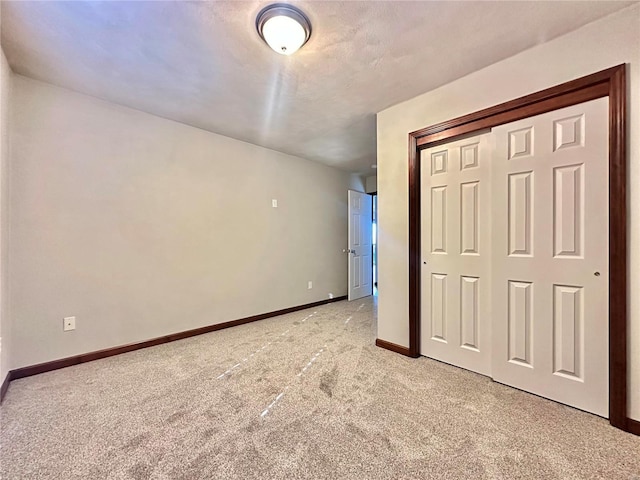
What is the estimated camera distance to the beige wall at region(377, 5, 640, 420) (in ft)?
5.00

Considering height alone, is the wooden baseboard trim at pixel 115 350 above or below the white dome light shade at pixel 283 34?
below

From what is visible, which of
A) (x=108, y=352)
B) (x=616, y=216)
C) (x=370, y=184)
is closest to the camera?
(x=616, y=216)

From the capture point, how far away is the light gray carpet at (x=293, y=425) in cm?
129

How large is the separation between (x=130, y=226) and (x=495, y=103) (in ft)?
11.1

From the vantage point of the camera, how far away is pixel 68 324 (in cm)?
236

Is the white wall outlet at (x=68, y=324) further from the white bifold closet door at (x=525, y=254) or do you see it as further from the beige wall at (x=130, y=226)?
the white bifold closet door at (x=525, y=254)

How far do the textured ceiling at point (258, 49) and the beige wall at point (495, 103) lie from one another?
0.10m

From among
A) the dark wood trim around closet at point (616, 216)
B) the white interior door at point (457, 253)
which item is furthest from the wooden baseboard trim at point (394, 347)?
the dark wood trim around closet at point (616, 216)

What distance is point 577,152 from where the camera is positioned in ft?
5.64

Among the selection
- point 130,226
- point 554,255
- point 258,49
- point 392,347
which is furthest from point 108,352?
point 554,255

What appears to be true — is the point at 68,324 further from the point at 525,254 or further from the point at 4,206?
the point at 525,254

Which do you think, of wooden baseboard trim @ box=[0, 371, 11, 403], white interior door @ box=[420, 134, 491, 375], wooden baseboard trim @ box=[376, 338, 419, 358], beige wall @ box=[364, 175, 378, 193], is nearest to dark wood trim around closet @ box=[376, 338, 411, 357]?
wooden baseboard trim @ box=[376, 338, 419, 358]

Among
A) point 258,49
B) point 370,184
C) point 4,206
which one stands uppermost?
point 258,49

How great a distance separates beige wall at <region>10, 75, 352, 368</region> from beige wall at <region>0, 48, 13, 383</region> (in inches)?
3.9
